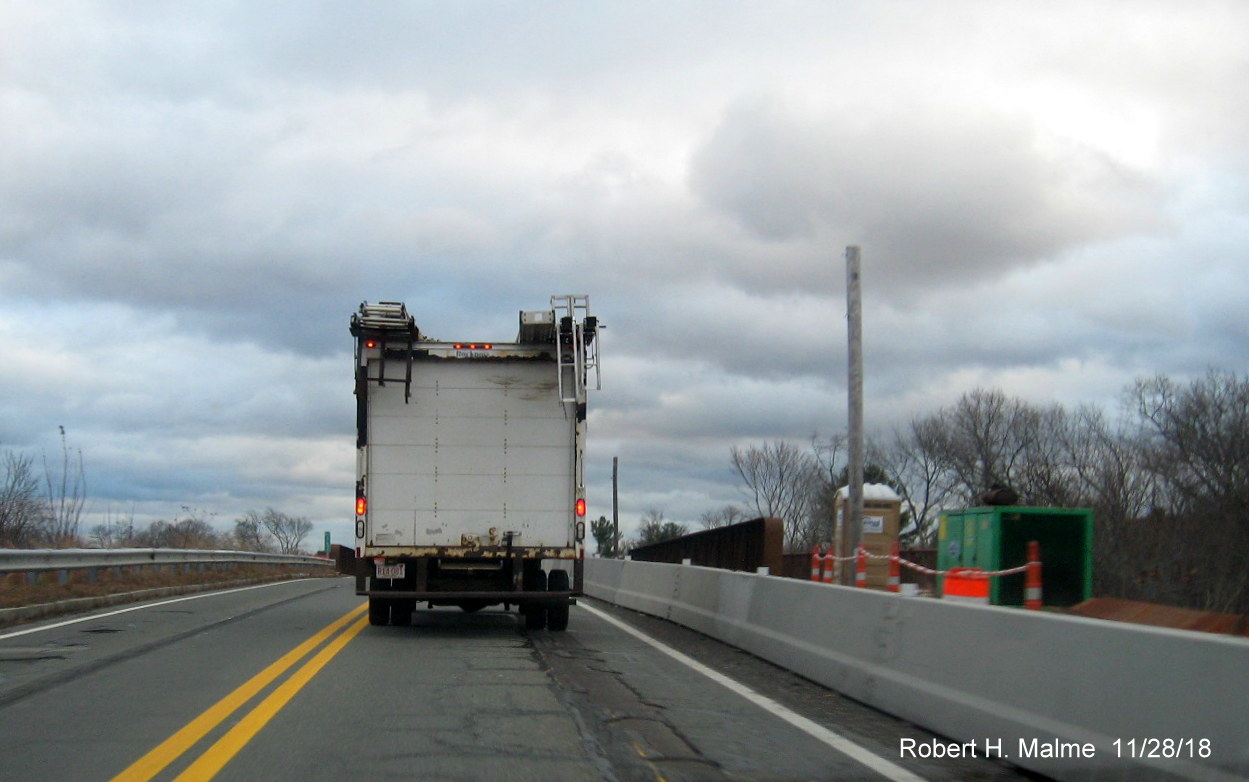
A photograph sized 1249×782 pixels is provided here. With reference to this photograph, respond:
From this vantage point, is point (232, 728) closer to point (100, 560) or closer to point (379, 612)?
point (379, 612)

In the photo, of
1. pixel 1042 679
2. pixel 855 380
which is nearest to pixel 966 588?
pixel 855 380

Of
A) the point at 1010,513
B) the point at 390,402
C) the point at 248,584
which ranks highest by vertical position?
the point at 390,402

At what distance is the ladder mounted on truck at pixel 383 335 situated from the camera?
15.2 metres

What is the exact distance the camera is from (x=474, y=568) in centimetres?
1563

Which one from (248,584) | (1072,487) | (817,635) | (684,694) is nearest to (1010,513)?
(817,635)

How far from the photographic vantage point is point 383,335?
1536 cm

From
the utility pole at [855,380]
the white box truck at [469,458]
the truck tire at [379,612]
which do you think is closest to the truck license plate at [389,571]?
the white box truck at [469,458]

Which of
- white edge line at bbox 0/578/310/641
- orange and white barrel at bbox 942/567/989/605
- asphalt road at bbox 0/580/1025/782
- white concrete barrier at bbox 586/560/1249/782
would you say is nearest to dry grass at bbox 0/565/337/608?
white edge line at bbox 0/578/310/641

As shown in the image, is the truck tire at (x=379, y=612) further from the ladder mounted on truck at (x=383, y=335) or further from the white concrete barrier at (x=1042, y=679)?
the white concrete barrier at (x=1042, y=679)

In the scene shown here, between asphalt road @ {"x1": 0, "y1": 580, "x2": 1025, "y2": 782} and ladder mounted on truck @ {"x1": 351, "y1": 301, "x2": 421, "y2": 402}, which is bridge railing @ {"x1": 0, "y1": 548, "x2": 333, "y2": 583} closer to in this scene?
asphalt road @ {"x1": 0, "y1": 580, "x2": 1025, "y2": 782}

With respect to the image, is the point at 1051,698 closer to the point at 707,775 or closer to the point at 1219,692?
A: the point at 1219,692

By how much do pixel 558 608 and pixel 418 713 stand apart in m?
7.65

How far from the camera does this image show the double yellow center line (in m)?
6.70

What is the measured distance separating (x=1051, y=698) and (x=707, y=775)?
77.3 inches
